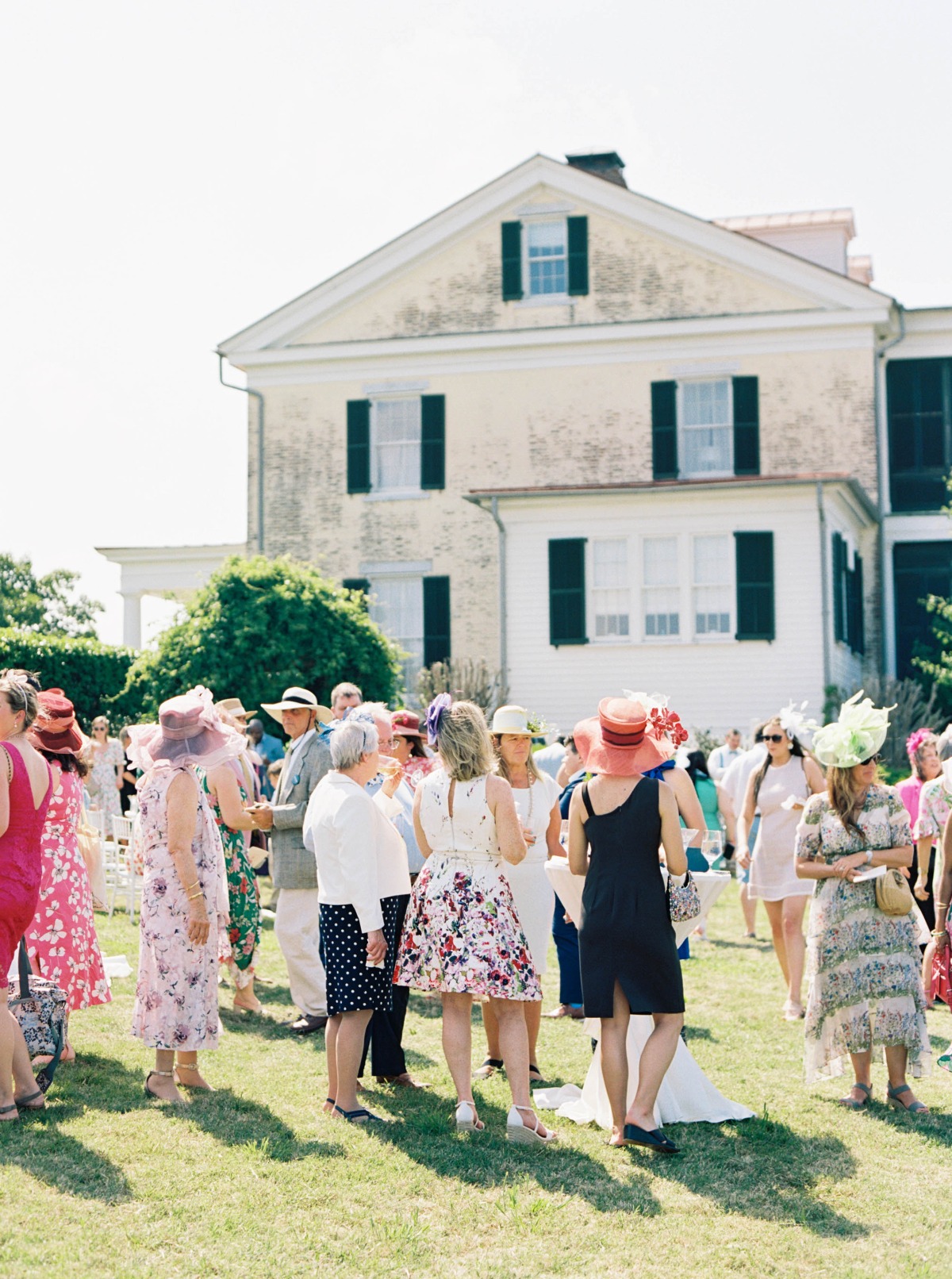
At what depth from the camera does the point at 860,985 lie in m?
6.92

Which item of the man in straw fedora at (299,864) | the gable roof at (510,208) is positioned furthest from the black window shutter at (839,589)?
the man in straw fedora at (299,864)

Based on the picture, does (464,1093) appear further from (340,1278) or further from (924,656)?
(924,656)

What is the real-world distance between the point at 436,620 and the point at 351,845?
61.5ft

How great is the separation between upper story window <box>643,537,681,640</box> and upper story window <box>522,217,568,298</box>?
6047 millimetres

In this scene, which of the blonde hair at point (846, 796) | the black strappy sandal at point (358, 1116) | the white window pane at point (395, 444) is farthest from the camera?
the white window pane at point (395, 444)

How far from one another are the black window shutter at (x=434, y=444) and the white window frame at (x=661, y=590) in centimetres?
492

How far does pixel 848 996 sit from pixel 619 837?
5.38 feet

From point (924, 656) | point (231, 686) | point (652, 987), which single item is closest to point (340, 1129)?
point (652, 987)

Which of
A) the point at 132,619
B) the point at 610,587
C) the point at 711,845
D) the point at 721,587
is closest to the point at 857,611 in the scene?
the point at 721,587

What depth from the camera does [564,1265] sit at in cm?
483

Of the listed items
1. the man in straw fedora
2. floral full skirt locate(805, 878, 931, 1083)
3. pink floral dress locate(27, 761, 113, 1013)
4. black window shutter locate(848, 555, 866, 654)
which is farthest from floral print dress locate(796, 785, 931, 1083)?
black window shutter locate(848, 555, 866, 654)

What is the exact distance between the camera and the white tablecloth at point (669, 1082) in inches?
258

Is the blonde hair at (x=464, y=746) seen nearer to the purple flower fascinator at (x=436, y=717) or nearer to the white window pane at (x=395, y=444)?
the purple flower fascinator at (x=436, y=717)

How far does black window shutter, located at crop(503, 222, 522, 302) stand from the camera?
2578 centimetres
